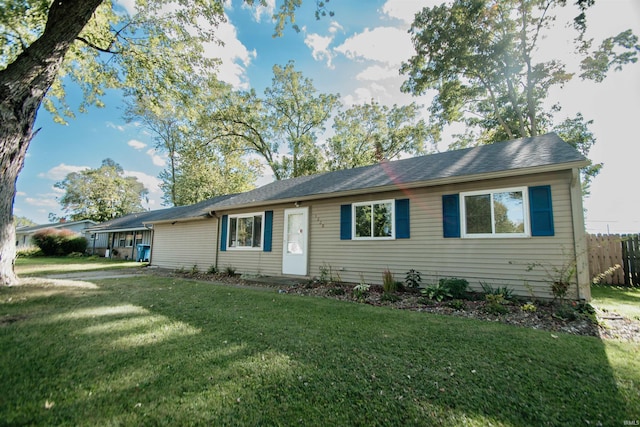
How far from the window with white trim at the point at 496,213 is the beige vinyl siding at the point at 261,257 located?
5.41 m

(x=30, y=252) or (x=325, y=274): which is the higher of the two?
(x=325, y=274)

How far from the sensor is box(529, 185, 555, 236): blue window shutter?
18.3 ft

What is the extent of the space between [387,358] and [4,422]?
3.04 meters

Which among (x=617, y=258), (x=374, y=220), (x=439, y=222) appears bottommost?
(x=617, y=258)

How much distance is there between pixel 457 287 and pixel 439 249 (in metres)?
1.13

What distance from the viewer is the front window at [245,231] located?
34.2 feet

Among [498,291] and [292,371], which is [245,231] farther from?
[292,371]

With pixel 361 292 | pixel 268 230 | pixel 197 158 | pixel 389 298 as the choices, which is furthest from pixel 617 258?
pixel 197 158

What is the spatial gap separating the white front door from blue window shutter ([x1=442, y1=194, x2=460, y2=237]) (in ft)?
13.8

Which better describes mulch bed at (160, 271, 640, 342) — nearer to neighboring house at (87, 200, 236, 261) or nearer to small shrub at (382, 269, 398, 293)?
small shrub at (382, 269, 398, 293)

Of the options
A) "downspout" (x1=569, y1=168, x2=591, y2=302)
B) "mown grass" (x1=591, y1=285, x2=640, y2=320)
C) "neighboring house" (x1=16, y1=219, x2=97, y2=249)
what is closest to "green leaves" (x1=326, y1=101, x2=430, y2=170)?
"mown grass" (x1=591, y1=285, x2=640, y2=320)

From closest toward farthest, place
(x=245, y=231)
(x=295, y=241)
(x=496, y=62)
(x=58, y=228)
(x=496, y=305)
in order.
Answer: (x=496, y=305) < (x=295, y=241) < (x=245, y=231) < (x=496, y=62) < (x=58, y=228)

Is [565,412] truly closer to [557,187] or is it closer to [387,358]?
[387,358]

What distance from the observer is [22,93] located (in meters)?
5.15
